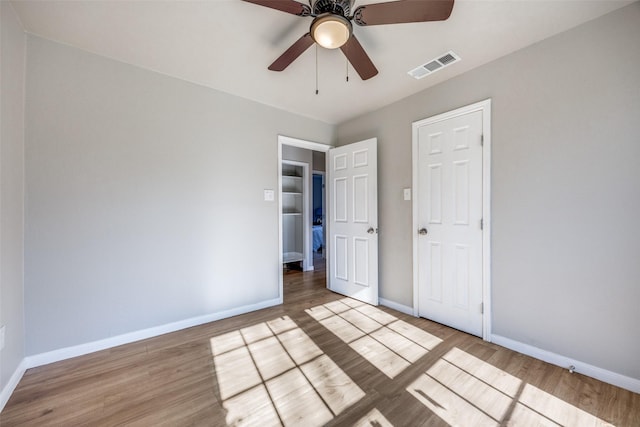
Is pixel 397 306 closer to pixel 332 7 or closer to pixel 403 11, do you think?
pixel 403 11

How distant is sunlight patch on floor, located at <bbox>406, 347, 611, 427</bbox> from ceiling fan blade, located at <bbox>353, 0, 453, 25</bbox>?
2.24m

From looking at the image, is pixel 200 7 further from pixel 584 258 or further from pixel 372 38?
pixel 584 258

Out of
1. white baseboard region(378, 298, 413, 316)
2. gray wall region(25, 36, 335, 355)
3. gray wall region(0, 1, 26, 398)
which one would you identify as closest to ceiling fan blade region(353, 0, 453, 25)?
gray wall region(25, 36, 335, 355)

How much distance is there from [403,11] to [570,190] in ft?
5.71

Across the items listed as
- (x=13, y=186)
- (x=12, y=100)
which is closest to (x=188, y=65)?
(x=12, y=100)

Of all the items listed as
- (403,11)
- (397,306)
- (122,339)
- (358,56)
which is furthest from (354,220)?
(122,339)

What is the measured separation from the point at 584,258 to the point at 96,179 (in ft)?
12.6

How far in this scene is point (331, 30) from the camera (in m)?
1.44

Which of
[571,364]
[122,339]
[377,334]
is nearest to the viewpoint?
[571,364]

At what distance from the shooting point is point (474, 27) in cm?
185

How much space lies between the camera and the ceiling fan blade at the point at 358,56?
165 centimetres

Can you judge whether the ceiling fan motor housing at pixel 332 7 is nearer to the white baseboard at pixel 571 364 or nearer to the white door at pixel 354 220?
the white door at pixel 354 220

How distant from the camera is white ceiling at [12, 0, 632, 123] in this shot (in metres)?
1.70

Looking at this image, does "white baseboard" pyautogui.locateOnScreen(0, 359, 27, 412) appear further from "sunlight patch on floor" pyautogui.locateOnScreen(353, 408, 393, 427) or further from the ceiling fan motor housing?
the ceiling fan motor housing
